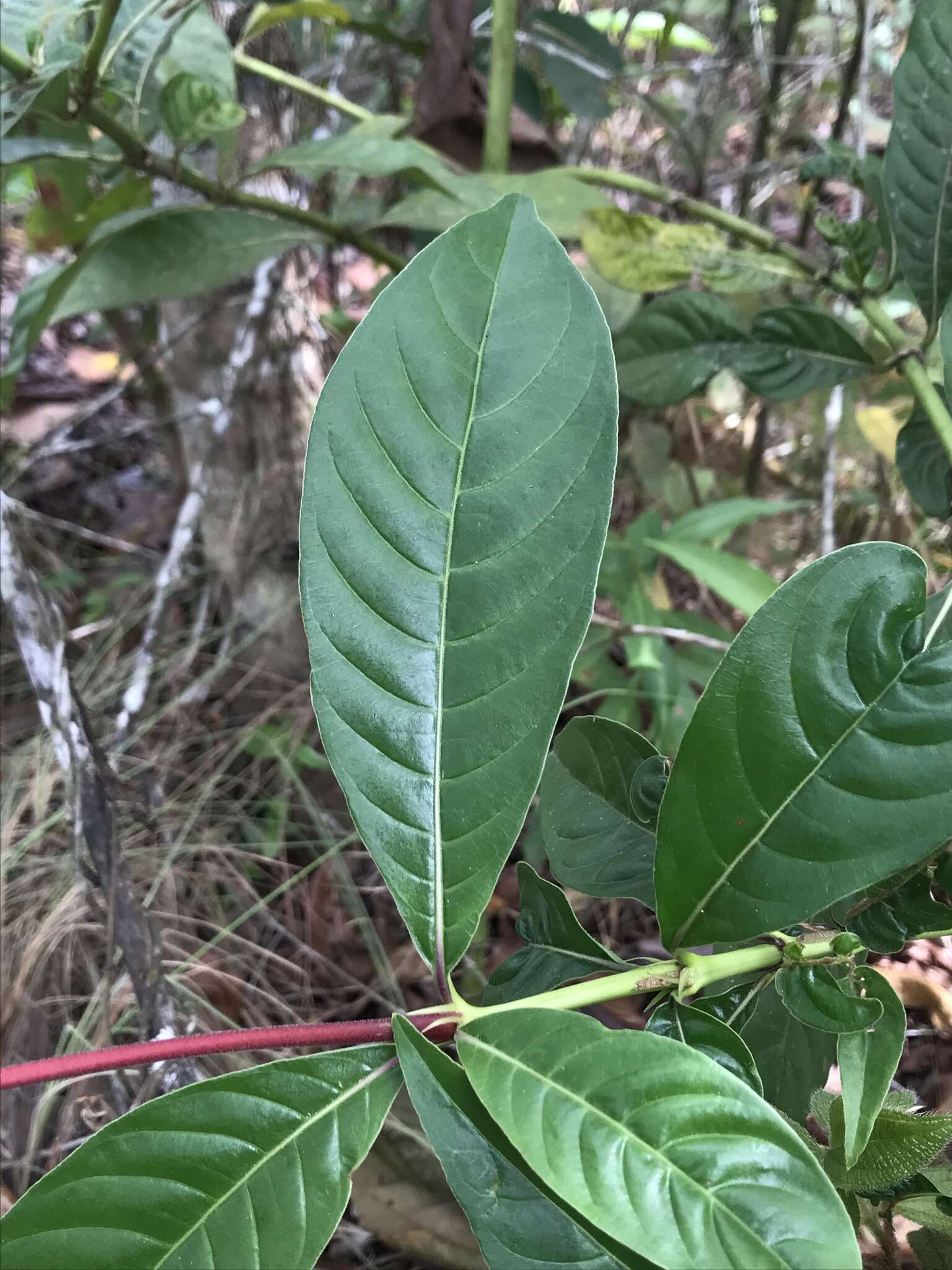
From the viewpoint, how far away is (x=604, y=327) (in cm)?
44

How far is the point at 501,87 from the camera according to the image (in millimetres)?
1035

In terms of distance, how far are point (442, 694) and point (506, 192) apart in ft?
2.40

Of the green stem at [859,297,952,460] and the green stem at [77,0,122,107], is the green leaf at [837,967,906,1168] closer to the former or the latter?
the green stem at [859,297,952,460]

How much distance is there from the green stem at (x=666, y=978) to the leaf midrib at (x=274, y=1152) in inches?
2.1

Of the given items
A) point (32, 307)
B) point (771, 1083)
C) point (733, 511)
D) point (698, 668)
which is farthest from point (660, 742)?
point (32, 307)

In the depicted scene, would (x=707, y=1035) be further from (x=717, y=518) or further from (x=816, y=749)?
(x=717, y=518)

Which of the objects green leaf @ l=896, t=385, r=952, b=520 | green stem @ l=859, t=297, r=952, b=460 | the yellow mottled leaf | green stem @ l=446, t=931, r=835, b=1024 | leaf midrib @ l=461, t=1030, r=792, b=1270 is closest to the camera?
leaf midrib @ l=461, t=1030, r=792, b=1270

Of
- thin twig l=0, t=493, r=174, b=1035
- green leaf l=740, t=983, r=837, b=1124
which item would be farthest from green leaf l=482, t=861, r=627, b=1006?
thin twig l=0, t=493, r=174, b=1035

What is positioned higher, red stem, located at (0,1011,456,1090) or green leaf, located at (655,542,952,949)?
green leaf, located at (655,542,952,949)

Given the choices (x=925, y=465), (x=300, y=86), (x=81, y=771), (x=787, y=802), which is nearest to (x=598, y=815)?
(x=787, y=802)

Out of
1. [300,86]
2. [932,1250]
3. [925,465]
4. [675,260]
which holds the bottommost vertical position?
[932,1250]

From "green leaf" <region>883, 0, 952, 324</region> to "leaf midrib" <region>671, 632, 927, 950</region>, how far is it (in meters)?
0.53

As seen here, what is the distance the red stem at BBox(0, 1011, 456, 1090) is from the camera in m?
0.35

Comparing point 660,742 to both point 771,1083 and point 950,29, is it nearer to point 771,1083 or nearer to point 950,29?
point 771,1083
